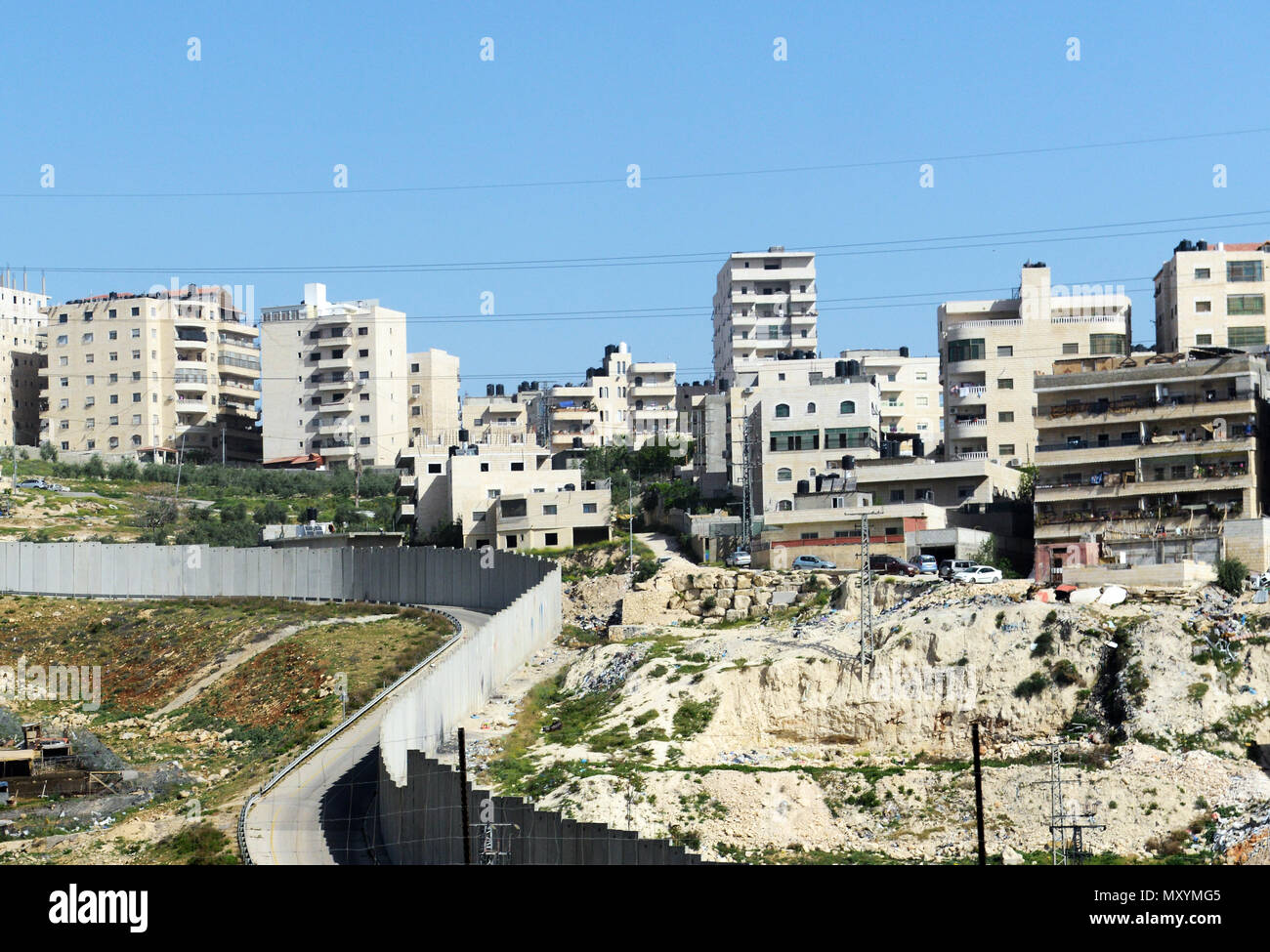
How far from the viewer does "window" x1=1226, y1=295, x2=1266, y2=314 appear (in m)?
100

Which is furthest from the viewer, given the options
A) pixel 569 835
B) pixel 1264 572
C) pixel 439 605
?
pixel 439 605

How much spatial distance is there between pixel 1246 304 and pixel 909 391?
101 feet

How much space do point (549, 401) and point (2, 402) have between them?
45747mm

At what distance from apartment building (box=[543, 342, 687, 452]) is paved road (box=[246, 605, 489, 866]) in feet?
320

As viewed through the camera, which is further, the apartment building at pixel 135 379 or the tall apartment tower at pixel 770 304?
the tall apartment tower at pixel 770 304

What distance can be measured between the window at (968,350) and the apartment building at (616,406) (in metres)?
51.2

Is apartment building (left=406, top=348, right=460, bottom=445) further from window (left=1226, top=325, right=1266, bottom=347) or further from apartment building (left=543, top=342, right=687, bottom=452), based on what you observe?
window (left=1226, top=325, right=1266, bottom=347)

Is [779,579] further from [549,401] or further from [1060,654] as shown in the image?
[549,401]

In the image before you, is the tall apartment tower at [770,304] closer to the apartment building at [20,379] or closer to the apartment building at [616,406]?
the apartment building at [616,406]

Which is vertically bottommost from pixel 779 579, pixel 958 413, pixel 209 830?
pixel 209 830

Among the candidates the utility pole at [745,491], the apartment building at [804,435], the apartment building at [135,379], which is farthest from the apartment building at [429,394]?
the apartment building at [804,435]

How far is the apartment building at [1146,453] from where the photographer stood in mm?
71188
